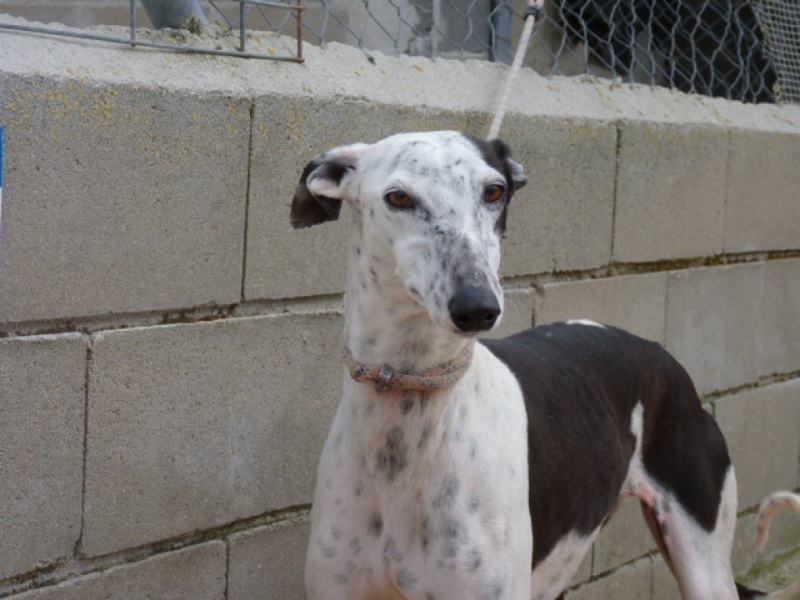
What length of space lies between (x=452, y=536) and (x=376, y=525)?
19 cm

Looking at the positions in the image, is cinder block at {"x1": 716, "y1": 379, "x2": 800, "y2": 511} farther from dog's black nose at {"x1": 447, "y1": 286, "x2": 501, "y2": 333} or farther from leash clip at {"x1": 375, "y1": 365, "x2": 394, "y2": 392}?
dog's black nose at {"x1": 447, "y1": 286, "x2": 501, "y2": 333}

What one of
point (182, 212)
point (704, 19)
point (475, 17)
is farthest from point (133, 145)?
point (704, 19)

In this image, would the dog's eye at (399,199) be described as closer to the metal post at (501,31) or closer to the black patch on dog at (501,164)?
the black patch on dog at (501,164)

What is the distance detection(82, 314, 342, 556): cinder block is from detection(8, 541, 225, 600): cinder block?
2.6 inches

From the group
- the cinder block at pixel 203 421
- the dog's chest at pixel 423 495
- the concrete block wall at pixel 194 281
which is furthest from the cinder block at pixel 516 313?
the dog's chest at pixel 423 495

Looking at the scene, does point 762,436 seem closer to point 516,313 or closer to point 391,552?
point 516,313

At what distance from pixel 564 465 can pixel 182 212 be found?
1.21 meters

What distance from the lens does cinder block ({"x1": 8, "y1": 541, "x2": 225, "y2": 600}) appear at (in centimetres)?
322

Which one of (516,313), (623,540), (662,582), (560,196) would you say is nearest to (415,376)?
(516,313)

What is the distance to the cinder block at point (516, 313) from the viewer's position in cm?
447

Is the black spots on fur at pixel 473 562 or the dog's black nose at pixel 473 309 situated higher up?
the dog's black nose at pixel 473 309

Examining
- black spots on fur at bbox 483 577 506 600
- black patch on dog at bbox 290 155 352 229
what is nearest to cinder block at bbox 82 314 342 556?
black patch on dog at bbox 290 155 352 229

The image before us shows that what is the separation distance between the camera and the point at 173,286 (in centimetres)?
337

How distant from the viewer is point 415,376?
2875 mm
